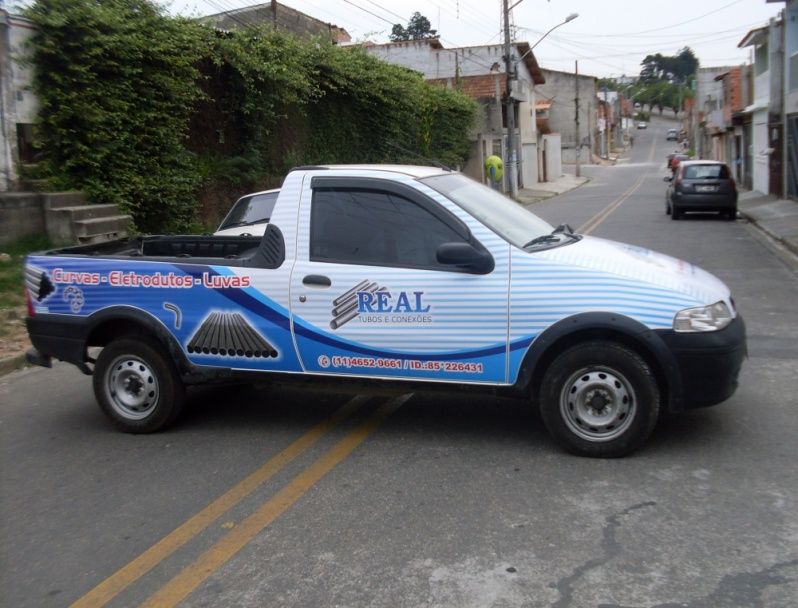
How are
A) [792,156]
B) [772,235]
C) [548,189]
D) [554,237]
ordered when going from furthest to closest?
[548,189], [792,156], [772,235], [554,237]

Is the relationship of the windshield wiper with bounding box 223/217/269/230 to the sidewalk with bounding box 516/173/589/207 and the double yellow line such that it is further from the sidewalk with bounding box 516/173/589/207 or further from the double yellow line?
the sidewalk with bounding box 516/173/589/207

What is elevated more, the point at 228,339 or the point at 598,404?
the point at 228,339

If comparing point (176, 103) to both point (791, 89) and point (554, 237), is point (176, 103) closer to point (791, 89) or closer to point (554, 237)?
point (554, 237)

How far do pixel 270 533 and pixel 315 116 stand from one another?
1812cm

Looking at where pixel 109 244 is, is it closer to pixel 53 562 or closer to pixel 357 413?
pixel 357 413

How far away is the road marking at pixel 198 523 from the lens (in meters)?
3.97

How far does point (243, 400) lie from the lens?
23.3 ft

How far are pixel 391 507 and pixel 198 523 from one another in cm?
105

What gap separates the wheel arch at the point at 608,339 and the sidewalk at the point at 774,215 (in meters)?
12.0

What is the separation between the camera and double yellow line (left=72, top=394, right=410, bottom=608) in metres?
3.96

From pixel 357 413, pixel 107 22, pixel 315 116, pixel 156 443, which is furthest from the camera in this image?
pixel 315 116

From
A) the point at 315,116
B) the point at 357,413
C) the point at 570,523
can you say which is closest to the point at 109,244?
the point at 357,413

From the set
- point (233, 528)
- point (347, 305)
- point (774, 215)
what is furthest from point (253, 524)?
point (774, 215)

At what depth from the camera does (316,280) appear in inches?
223
